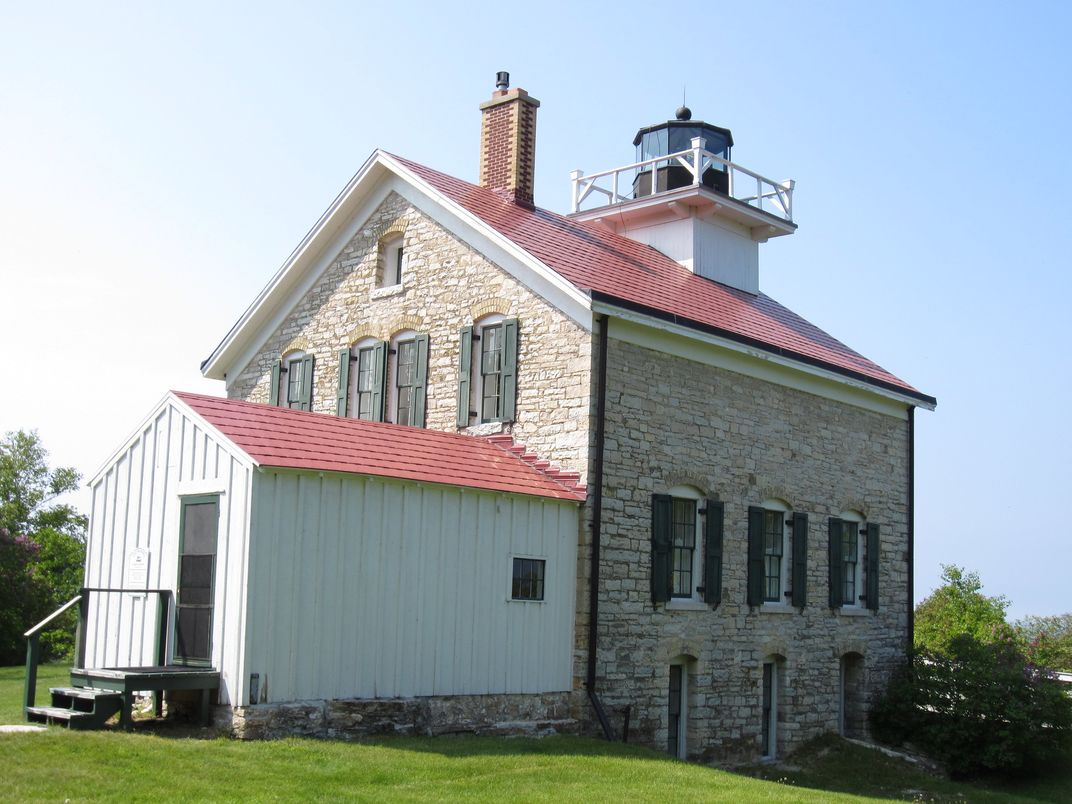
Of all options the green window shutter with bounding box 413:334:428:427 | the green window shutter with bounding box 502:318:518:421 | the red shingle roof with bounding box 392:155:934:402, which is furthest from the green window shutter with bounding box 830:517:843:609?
the green window shutter with bounding box 413:334:428:427

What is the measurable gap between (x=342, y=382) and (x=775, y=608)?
7.15 meters

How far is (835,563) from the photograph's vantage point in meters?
19.2

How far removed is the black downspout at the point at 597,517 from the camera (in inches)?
573

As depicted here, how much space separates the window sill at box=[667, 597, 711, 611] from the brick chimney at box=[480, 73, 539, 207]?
276 inches

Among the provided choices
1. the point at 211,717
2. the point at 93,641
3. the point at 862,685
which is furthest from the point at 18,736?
the point at 862,685

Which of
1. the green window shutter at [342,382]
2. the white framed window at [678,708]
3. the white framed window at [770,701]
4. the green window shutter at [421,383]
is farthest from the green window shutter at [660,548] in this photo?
the green window shutter at [342,382]

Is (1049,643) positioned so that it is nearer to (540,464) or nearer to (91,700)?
(540,464)

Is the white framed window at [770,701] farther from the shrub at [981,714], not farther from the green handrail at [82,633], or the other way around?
the green handrail at [82,633]

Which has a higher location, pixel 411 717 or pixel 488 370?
pixel 488 370

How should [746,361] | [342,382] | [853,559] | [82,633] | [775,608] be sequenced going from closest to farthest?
[82,633] → [746,361] → [775,608] → [342,382] → [853,559]

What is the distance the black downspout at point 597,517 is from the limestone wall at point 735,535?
17 centimetres

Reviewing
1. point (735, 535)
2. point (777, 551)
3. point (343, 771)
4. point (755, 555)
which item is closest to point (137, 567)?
point (343, 771)

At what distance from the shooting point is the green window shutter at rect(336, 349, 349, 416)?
1817 cm

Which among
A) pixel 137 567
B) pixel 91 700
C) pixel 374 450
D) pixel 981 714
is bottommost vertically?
pixel 981 714
